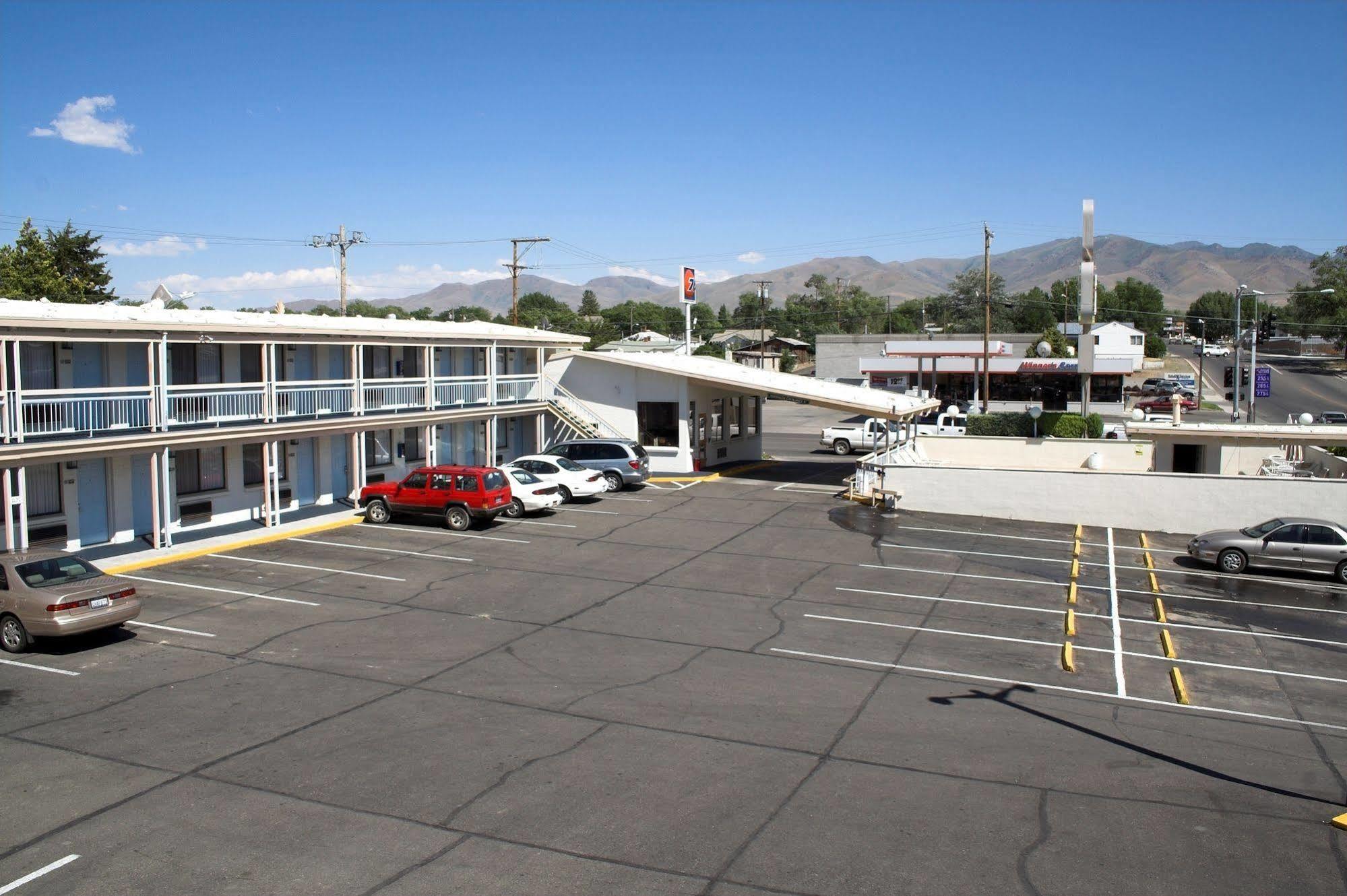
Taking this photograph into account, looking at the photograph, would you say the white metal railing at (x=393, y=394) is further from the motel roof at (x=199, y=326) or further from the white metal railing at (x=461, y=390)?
the motel roof at (x=199, y=326)

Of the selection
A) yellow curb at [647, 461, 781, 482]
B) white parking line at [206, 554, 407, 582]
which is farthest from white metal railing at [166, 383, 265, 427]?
yellow curb at [647, 461, 781, 482]

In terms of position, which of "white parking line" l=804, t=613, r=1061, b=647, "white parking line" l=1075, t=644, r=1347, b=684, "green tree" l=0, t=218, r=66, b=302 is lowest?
"white parking line" l=1075, t=644, r=1347, b=684

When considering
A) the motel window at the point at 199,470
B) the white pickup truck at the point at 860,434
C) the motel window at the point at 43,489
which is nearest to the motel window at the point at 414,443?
the motel window at the point at 199,470

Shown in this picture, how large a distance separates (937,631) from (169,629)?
1290cm

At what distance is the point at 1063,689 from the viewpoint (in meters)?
14.5

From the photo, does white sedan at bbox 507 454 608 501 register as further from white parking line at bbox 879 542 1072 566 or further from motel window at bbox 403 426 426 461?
white parking line at bbox 879 542 1072 566

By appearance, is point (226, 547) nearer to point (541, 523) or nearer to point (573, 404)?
point (541, 523)

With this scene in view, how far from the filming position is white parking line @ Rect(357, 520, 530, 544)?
2423cm

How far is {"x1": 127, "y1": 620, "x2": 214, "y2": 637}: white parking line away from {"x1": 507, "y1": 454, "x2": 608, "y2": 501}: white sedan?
13.1 m

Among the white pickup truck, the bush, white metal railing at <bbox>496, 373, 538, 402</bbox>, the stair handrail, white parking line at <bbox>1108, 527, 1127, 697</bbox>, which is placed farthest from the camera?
the white pickup truck

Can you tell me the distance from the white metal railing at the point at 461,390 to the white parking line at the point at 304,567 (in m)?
10.3

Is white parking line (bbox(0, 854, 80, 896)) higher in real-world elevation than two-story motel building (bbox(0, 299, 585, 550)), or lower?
lower

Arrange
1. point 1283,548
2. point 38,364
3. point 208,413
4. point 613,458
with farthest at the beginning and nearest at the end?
point 613,458 < point 208,413 < point 1283,548 < point 38,364

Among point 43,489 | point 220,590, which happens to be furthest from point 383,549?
point 43,489
